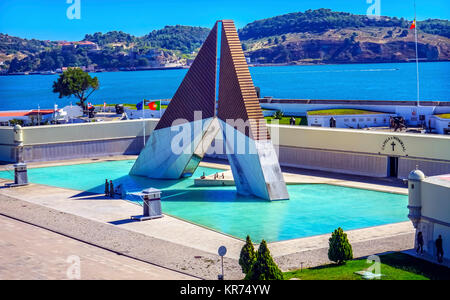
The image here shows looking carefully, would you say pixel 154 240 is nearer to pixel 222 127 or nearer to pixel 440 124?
pixel 222 127

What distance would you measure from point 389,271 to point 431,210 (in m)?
3.49

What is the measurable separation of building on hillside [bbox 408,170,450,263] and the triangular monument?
1147 centimetres

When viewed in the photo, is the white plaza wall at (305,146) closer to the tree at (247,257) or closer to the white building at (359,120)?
the white building at (359,120)

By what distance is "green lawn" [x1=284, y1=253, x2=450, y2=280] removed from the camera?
20.6 meters

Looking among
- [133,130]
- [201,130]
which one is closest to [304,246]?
[201,130]

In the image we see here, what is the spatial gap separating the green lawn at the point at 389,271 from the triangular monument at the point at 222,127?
40.4ft

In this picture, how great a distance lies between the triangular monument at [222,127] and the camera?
1375 inches

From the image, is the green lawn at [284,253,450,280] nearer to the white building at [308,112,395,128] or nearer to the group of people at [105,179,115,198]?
the group of people at [105,179,115,198]

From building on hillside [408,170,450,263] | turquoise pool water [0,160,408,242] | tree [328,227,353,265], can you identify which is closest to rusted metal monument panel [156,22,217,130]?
turquoise pool water [0,160,408,242]

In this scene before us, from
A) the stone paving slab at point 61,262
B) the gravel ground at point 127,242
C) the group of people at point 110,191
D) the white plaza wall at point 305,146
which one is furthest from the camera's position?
the white plaza wall at point 305,146

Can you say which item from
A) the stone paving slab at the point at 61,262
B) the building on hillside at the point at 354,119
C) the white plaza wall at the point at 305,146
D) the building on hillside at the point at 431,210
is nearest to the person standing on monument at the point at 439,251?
the building on hillside at the point at 431,210

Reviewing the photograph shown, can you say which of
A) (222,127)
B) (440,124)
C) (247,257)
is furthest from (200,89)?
(440,124)
